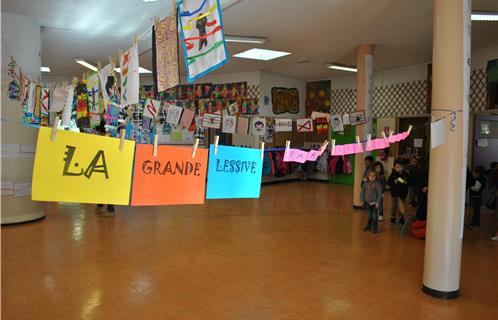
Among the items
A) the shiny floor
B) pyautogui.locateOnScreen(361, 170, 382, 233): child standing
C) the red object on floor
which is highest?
pyautogui.locateOnScreen(361, 170, 382, 233): child standing

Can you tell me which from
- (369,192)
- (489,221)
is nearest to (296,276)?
(369,192)

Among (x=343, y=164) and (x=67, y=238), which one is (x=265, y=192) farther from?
(x=67, y=238)

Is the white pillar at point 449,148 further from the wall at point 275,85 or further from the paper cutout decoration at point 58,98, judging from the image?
the wall at point 275,85

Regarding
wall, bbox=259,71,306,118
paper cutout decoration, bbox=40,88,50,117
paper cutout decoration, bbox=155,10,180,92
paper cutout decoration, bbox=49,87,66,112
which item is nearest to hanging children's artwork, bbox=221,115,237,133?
paper cutout decoration, bbox=49,87,66,112

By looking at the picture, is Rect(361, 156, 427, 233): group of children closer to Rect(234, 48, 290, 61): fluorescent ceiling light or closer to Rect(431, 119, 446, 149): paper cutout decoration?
Rect(431, 119, 446, 149): paper cutout decoration

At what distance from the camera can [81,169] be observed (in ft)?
7.07

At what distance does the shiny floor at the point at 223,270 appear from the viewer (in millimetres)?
3213

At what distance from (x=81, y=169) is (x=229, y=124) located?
456cm

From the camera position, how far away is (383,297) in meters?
3.53

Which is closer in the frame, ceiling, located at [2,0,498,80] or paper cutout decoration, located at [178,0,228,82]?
paper cutout decoration, located at [178,0,228,82]

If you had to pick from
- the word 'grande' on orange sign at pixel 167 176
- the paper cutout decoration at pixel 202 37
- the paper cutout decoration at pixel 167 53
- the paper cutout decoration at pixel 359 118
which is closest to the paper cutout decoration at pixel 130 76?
the paper cutout decoration at pixel 167 53

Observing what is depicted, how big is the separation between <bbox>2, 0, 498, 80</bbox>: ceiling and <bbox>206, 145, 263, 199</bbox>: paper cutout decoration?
3.33 m

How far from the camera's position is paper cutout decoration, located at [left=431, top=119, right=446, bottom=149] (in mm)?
3467

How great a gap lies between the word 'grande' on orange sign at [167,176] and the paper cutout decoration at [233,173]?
10 cm
